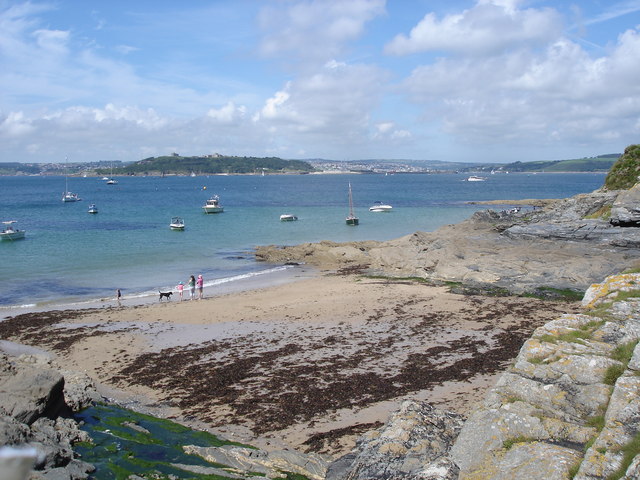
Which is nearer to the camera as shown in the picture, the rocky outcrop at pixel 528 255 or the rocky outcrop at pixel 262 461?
the rocky outcrop at pixel 262 461

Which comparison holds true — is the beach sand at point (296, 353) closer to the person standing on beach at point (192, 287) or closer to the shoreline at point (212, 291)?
the shoreline at point (212, 291)

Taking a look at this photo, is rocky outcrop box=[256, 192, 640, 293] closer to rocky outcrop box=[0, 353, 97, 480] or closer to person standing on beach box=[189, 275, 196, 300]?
person standing on beach box=[189, 275, 196, 300]

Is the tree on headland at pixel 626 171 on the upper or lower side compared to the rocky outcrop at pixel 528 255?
upper

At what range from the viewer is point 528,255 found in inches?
1117

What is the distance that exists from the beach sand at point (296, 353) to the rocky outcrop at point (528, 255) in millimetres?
2339

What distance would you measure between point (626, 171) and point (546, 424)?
39455 millimetres

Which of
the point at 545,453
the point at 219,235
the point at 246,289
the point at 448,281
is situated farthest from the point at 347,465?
the point at 219,235

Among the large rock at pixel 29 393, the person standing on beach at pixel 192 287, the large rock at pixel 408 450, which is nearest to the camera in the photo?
the large rock at pixel 408 450

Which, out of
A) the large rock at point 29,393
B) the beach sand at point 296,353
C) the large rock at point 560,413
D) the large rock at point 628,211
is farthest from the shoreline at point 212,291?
the large rock at point 560,413

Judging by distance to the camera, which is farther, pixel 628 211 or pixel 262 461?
pixel 628 211

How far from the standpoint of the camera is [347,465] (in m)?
8.95

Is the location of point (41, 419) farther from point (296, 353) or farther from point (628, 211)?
point (628, 211)

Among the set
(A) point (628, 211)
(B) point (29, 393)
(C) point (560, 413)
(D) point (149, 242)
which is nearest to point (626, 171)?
(A) point (628, 211)

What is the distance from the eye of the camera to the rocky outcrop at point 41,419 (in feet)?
27.2
